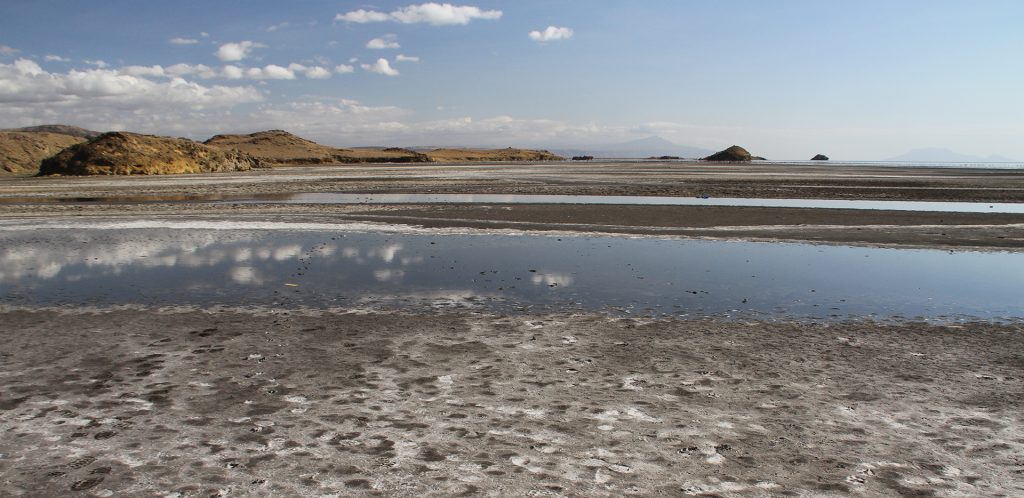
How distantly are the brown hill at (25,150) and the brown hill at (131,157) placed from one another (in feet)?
65.3

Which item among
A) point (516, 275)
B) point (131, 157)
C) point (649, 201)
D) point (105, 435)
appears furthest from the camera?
point (131, 157)

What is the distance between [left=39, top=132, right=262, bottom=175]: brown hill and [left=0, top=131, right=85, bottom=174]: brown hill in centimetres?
1992

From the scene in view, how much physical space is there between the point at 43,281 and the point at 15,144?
97384 mm

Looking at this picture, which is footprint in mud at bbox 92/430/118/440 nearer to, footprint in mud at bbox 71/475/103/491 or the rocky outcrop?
footprint in mud at bbox 71/475/103/491

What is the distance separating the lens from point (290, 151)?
13700 centimetres

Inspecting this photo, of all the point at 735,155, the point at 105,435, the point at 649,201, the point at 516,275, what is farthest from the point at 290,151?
the point at 105,435

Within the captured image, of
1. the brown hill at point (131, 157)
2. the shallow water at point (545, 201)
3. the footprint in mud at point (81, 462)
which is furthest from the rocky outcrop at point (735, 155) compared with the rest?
the footprint in mud at point (81, 462)

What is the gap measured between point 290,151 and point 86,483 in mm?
140579

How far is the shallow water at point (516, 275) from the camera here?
1111cm

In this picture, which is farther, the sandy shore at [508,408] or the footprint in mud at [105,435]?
the footprint in mud at [105,435]

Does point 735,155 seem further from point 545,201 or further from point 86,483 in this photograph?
point 86,483

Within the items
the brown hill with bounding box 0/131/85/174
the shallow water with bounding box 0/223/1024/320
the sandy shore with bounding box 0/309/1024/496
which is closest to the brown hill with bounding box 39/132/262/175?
the brown hill with bounding box 0/131/85/174

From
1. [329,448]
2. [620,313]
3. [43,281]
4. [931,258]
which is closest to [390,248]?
[43,281]

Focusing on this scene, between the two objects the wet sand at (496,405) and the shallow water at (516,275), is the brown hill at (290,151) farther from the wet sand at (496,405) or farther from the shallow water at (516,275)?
the wet sand at (496,405)
